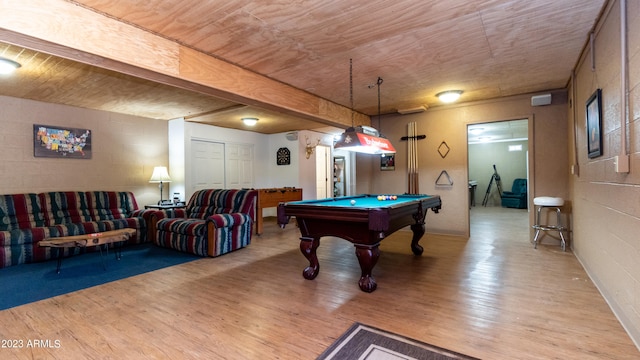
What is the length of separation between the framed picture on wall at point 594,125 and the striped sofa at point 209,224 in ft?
13.4

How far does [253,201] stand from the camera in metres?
4.72

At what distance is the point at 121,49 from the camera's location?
2451 mm

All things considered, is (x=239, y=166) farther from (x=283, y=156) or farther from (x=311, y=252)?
(x=311, y=252)

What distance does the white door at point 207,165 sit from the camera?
652 centimetres

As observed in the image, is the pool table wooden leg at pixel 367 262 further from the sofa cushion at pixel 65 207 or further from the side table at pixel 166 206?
the sofa cushion at pixel 65 207

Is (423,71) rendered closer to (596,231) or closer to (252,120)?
(596,231)

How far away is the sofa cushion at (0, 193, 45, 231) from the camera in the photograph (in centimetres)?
400

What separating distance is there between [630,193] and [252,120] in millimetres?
5550

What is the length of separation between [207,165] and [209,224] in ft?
10.0

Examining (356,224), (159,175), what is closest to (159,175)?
(159,175)

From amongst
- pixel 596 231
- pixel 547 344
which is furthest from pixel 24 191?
pixel 596 231

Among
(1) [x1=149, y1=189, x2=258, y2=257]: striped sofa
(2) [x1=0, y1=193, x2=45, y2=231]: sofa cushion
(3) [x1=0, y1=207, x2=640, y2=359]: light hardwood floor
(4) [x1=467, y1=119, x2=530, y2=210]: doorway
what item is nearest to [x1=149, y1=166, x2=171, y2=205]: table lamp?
(1) [x1=149, y1=189, x2=258, y2=257]: striped sofa

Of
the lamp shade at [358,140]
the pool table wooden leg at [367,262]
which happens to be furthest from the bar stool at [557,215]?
the pool table wooden leg at [367,262]

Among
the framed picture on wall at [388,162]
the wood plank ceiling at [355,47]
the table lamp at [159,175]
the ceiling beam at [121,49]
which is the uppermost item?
the wood plank ceiling at [355,47]
